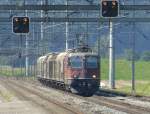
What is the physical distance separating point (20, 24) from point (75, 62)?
4.76 metres

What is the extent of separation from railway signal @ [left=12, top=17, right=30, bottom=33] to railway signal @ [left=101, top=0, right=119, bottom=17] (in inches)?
356

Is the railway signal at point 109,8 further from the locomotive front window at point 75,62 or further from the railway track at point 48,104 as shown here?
the locomotive front window at point 75,62

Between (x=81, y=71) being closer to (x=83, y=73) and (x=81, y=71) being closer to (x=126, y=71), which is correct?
(x=83, y=73)

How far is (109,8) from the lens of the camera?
36.9 m

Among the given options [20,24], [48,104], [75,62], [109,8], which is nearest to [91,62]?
[75,62]

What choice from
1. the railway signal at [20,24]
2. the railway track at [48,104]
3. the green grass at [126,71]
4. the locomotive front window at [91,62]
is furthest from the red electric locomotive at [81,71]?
the green grass at [126,71]

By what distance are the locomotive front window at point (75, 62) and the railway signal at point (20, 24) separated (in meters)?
3.93

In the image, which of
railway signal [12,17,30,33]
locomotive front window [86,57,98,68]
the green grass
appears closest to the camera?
locomotive front window [86,57,98,68]

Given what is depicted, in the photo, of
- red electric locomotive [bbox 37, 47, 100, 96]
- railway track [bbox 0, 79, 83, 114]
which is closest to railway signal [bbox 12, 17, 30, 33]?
red electric locomotive [bbox 37, 47, 100, 96]

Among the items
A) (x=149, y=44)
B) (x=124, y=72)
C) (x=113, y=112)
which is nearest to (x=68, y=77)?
(x=113, y=112)

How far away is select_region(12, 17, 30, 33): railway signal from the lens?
4438 centimetres

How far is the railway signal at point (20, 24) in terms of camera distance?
146ft

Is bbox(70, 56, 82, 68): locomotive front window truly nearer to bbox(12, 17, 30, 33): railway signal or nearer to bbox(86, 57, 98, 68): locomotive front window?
bbox(86, 57, 98, 68): locomotive front window

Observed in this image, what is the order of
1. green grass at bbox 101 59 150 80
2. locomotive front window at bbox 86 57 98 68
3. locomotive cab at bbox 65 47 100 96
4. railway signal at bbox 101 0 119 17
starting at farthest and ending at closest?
green grass at bbox 101 59 150 80 < locomotive front window at bbox 86 57 98 68 < locomotive cab at bbox 65 47 100 96 < railway signal at bbox 101 0 119 17
